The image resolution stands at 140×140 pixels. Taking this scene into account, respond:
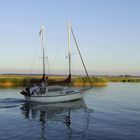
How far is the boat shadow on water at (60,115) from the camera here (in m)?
29.4

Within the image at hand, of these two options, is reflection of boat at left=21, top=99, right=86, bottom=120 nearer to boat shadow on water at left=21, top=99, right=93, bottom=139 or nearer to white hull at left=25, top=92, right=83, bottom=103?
boat shadow on water at left=21, top=99, right=93, bottom=139

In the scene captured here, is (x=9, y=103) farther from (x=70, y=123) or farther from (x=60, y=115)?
(x=70, y=123)

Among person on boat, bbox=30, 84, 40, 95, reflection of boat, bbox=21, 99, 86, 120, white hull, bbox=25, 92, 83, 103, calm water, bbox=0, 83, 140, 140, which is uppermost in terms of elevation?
person on boat, bbox=30, 84, 40, 95

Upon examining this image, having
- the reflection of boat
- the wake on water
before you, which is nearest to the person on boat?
the reflection of boat

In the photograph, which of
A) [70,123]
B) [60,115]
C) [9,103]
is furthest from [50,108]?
[70,123]

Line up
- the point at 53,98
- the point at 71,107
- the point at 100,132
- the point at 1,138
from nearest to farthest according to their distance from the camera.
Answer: the point at 1,138
the point at 100,132
the point at 71,107
the point at 53,98

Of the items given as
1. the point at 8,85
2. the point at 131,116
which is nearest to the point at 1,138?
the point at 131,116

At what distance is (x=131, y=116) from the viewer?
118 feet

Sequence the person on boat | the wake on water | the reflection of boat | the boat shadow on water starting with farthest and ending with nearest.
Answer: the person on boat, the wake on water, the reflection of boat, the boat shadow on water

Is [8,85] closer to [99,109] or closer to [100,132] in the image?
[99,109]

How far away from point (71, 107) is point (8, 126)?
16808mm

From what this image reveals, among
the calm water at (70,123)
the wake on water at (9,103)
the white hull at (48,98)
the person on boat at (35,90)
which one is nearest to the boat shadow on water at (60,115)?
the calm water at (70,123)

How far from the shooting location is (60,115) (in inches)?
1495

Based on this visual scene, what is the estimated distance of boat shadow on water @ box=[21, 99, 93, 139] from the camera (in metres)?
29.4
